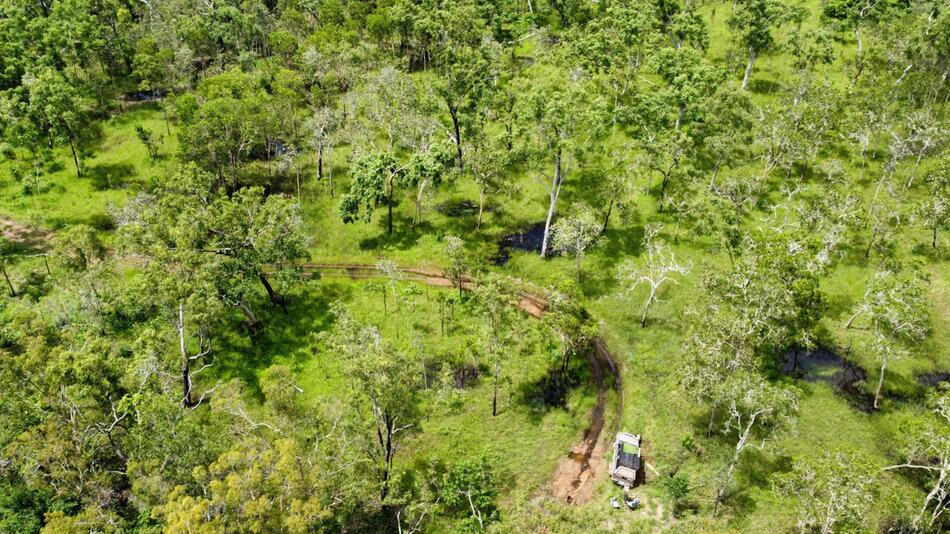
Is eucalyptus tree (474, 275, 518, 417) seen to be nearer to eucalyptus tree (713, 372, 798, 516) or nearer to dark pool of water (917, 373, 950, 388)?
eucalyptus tree (713, 372, 798, 516)

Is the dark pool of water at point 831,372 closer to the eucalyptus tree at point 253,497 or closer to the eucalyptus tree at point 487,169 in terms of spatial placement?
the eucalyptus tree at point 487,169

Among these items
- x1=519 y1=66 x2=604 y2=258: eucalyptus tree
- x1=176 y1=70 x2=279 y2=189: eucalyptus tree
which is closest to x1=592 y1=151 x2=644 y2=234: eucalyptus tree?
x1=519 y1=66 x2=604 y2=258: eucalyptus tree

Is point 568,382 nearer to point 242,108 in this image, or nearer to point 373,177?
point 373,177

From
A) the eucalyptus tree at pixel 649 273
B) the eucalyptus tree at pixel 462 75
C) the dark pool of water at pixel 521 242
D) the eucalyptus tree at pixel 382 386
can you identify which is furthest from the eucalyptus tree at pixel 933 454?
the eucalyptus tree at pixel 462 75

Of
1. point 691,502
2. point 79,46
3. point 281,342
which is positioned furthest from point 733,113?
point 79,46

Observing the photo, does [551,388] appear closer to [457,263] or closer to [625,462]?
[625,462]
